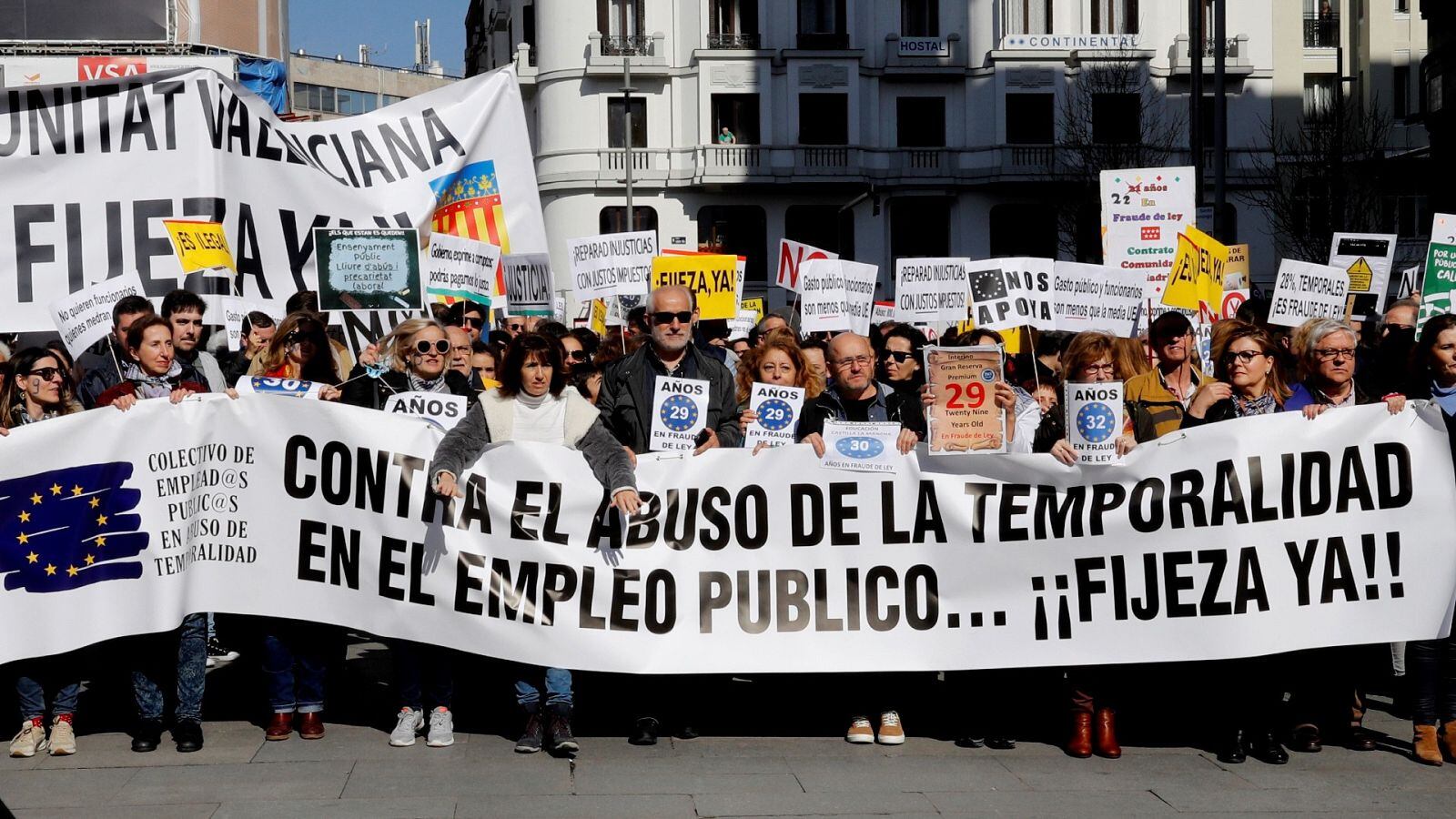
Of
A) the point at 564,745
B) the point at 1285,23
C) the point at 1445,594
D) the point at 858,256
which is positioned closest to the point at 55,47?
the point at 564,745

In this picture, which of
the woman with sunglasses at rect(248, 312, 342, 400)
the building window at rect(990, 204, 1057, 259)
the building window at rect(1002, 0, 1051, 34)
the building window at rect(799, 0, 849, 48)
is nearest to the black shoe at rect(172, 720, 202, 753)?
the woman with sunglasses at rect(248, 312, 342, 400)

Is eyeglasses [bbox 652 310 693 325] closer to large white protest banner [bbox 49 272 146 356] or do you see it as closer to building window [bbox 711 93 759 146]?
large white protest banner [bbox 49 272 146 356]

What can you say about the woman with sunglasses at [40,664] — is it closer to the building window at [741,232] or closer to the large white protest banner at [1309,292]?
the large white protest banner at [1309,292]

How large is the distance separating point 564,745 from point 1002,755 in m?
1.88

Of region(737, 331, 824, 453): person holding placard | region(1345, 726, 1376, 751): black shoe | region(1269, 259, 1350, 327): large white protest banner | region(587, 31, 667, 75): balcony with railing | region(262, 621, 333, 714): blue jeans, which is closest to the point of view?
region(1345, 726, 1376, 751): black shoe

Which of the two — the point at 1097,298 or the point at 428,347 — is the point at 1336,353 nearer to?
the point at 1097,298

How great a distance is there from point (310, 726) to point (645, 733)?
1.51m

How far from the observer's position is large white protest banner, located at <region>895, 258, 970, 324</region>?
1213cm

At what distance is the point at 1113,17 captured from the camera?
45.3 metres

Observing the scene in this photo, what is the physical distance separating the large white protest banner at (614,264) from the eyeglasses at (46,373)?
5.69 metres

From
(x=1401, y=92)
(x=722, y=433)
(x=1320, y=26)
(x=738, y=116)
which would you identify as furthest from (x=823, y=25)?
(x=722, y=433)

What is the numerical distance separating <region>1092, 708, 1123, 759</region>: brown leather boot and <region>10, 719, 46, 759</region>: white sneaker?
4574 mm

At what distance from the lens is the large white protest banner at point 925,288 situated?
12.1m

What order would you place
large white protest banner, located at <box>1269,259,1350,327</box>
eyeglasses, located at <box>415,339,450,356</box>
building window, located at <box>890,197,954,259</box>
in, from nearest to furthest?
eyeglasses, located at <box>415,339,450,356</box>
large white protest banner, located at <box>1269,259,1350,327</box>
building window, located at <box>890,197,954,259</box>
